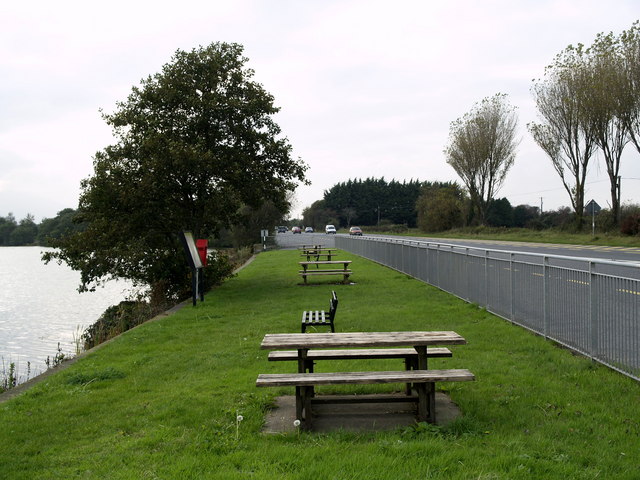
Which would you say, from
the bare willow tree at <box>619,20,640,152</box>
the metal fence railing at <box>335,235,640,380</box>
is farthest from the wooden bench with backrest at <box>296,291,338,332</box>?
the bare willow tree at <box>619,20,640,152</box>

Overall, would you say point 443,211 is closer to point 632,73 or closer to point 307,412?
point 632,73

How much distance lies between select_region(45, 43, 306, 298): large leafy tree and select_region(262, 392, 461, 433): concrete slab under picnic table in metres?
11.6

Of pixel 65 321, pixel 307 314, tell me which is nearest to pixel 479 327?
pixel 307 314

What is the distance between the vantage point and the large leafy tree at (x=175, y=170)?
16531 millimetres

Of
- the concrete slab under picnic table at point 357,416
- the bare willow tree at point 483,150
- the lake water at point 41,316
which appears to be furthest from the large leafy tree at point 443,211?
the concrete slab under picnic table at point 357,416

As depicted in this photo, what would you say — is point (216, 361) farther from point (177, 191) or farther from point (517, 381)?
point (177, 191)

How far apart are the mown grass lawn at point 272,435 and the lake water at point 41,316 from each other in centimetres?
484

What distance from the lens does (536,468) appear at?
152 inches

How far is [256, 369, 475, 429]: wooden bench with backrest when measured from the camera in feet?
15.4

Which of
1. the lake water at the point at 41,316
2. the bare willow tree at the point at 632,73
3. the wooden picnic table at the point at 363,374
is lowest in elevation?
the lake water at the point at 41,316

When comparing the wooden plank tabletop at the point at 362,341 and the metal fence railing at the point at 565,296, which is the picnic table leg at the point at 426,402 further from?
the metal fence railing at the point at 565,296

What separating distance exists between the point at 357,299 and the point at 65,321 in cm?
1012

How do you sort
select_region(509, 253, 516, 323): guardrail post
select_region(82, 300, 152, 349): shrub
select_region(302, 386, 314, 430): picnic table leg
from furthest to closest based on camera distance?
1. select_region(82, 300, 152, 349): shrub
2. select_region(509, 253, 516, 323): guardrail post
3. select_region(302, 386, 314, 430): picnic table leg

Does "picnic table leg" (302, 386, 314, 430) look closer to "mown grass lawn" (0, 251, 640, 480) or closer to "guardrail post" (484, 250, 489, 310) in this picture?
"mown grass lawn" (0, 251, 640, 480)
